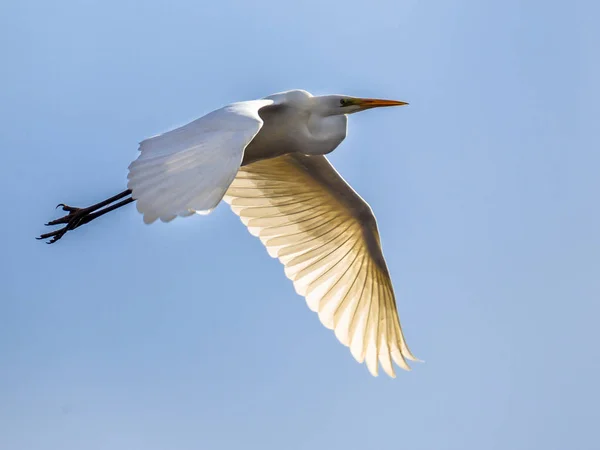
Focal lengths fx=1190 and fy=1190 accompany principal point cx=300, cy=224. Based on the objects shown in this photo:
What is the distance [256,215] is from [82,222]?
137cm

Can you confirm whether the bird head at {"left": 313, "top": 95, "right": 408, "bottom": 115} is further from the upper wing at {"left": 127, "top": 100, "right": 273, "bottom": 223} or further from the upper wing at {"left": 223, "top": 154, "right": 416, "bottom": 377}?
the upper wing at {"left": 127, "top": 100, "right": 273, "bottom": 223}

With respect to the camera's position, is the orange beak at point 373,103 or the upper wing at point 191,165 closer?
the upper wing at point 191,165

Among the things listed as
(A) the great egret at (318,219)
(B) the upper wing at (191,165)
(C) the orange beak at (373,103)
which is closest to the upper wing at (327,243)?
(A) the great egret at (318,219)

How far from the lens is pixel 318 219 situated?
30.8ft

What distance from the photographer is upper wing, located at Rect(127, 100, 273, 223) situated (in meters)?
5.89

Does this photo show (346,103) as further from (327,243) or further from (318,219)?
(327,243)

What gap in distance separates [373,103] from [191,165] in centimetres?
255

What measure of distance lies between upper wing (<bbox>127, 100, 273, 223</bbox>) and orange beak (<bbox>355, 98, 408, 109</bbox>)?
1.58 meters

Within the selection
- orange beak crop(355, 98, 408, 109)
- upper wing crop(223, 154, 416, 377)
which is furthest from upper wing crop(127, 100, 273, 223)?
upper wing crop(223, 154, 416, 377)

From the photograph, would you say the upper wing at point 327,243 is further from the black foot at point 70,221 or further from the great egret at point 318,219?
the black foot at point 70,221

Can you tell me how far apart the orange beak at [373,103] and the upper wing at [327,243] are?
2.44 ft

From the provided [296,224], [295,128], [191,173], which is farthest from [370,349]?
[191,173]

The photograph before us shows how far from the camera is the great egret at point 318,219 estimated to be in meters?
8.30

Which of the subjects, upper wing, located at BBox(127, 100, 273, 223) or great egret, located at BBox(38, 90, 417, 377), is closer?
upper wing, located at BBox(127, 100, 273, 223)
